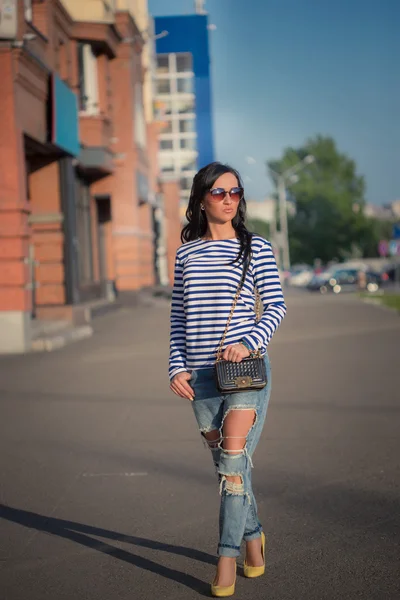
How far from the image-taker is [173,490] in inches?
249

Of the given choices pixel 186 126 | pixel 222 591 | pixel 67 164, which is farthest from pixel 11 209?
pixel 186 126

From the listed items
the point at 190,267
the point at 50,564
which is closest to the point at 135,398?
the point at 50,564

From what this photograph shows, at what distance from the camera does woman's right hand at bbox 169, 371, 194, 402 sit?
4160 millimetres

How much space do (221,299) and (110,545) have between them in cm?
160

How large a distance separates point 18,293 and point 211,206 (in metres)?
13.0

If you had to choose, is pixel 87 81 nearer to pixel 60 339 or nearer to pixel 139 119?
pixel 139 119

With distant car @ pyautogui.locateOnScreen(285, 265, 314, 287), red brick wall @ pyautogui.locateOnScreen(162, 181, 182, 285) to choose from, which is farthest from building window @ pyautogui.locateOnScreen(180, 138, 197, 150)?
red brick wall @ pyautogui.locateOnScreen(162, 181, 182, 285)

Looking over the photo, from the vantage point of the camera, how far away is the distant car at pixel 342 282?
191 feet

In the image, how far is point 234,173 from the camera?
14.2 ft

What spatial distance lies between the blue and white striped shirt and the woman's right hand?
0.04 meters

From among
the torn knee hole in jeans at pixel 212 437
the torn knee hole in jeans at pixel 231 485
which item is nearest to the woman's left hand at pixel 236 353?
the torn knee hole in jeans at pixel 212 437

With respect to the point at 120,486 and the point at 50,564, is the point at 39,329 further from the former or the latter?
the point at 50,564

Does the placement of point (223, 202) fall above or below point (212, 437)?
above

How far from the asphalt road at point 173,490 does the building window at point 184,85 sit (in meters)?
123
